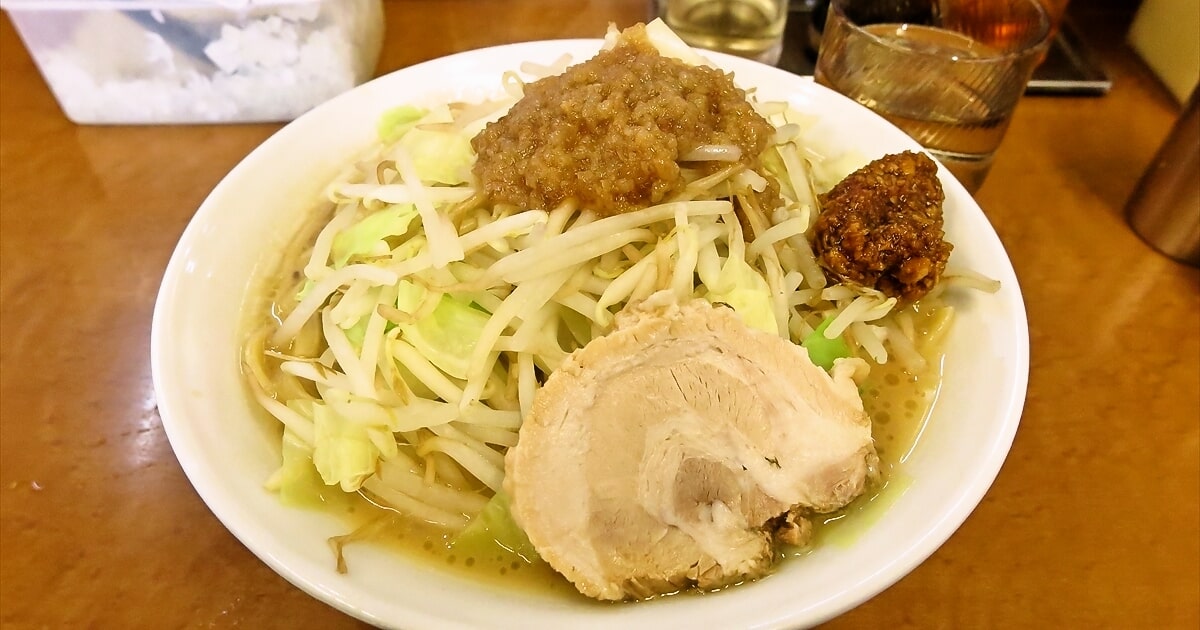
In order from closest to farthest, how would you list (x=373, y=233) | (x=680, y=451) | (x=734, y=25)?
(x=680, y=451) < (x=373, y=233) < (x=734, y=25)

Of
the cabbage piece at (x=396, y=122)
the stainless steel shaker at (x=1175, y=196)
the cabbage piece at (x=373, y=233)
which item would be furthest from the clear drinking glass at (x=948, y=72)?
the cabbage piece at (x=373, y=233)

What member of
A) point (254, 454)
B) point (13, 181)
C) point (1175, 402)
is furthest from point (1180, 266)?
point (13, 181)

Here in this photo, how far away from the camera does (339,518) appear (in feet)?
4.70

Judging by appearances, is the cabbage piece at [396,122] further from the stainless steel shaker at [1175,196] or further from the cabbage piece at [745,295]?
the stainless steel shaker at [1175,196]

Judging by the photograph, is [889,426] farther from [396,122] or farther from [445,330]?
[396,122]

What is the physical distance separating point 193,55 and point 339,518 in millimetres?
1867

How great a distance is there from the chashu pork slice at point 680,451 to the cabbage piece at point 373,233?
560 millimetres

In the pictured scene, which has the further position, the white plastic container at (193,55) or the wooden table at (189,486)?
the white plastic container at (193,55)

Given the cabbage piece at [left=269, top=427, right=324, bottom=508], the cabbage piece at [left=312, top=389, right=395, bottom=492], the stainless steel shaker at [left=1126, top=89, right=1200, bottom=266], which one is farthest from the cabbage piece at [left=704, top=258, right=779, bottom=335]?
the stainless steel shaker at [left=1126, top=89, right=1200, bottom=266]

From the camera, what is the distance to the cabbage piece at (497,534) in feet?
4.72

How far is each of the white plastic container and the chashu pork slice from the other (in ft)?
5.71

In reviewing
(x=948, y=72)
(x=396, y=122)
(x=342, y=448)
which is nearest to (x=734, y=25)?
(x=948, y=72)

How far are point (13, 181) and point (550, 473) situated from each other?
2298 millimetres

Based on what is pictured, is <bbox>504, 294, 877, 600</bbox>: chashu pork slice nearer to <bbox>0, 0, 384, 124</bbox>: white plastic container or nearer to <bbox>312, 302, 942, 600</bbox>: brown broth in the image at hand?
<bbox>312, 302, 942, 600</bbox>: brown broth
